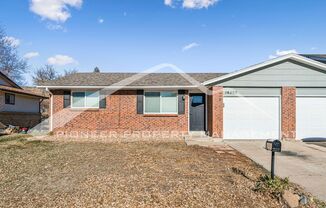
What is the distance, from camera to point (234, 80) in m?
12.1

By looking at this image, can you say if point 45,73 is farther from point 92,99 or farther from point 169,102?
point 169,102

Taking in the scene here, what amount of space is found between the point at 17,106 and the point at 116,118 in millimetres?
10926

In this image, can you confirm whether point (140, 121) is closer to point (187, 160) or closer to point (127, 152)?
point (127, 152)

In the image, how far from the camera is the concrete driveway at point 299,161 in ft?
18.6

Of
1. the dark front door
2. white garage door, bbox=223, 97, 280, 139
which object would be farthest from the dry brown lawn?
the dark front door

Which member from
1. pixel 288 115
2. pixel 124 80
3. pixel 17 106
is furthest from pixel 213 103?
pixel 17 106

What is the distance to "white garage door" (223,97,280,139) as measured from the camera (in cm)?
1207

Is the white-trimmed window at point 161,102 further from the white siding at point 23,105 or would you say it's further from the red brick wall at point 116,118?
the white siding at point 23,105

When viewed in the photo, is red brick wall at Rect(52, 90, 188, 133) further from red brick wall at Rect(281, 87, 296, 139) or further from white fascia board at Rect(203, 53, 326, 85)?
red brick wall at Rect(281, 87, 296, 139)

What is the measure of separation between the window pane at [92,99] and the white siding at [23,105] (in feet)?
26.3

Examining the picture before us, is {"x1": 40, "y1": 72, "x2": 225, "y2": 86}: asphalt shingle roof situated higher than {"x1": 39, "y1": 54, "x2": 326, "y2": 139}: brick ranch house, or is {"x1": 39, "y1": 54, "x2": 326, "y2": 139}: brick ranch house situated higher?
{"x1": 40, "y1": 72, "x2": 225, "y2": 86}: asphalt shingle roof

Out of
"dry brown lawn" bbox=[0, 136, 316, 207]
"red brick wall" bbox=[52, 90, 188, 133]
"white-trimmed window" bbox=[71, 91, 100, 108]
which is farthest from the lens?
"white-trimmed window" bbox=[71, 91, 100, 108]

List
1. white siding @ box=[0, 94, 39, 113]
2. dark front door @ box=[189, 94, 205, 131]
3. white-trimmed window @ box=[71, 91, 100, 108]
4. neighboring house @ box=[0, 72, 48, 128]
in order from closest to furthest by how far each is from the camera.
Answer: white-trimmed window @ box=[71, 91, 100, 108]
dark front door @ box=[189, 94, 205, 131]
neighboring house @ box=[0, 72, 48, 128]
white siding @ box=[0, 94, 39, 113]

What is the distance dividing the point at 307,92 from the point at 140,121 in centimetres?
822
